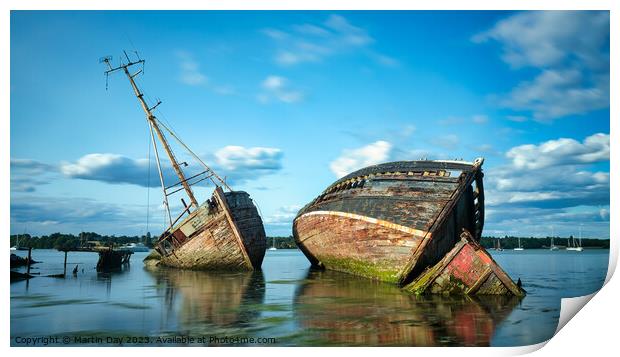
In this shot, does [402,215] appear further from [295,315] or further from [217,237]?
[217,237]

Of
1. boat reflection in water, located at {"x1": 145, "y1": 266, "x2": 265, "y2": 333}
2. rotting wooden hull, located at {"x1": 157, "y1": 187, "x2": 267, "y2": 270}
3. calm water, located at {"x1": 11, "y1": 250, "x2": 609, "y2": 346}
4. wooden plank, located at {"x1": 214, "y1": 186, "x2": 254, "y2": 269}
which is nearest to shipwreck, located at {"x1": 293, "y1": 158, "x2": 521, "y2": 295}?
calm water, located at {"x1": 11, "y1": 250, "x2": 609, "y2": 346}

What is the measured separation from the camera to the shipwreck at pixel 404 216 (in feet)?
47.9

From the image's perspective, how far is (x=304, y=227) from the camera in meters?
22.9

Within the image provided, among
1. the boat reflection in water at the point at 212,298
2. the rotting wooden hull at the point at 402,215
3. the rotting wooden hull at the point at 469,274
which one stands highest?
the rotting wooden hull at the point at 402,215

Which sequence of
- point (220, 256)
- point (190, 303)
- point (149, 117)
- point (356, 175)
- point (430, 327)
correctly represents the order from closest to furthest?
1. point (430, 327)
2. point (190, 303)
3. point (356, 175)
4. point (220, 256)
5. point (149, 117)

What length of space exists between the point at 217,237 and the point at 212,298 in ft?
25.0

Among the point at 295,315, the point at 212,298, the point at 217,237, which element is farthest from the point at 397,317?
the point at 217,237

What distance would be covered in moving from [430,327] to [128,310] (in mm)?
7446

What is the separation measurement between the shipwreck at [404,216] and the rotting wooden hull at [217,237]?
4.73m

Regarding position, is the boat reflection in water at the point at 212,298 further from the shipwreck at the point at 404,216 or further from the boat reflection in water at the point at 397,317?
the shipwreck at the point at 404,216

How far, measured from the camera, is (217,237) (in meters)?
21.2

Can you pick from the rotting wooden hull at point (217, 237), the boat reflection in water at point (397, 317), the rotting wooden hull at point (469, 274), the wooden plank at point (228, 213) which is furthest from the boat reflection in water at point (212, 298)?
the rotting wooden hull at point (469, 274)

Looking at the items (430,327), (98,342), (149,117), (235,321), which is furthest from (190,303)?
(149,117)

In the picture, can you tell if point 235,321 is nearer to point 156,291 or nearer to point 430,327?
point 430,327
